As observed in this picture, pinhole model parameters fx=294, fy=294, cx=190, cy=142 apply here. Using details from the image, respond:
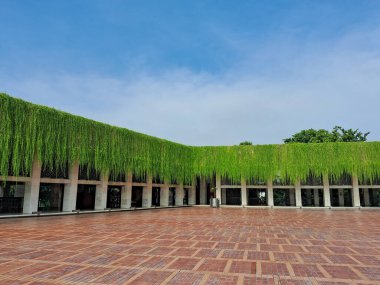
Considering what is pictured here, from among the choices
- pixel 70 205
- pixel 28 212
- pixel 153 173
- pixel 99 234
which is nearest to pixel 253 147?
pixel 153 173

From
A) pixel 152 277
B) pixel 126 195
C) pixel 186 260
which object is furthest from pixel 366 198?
pixel 152 277

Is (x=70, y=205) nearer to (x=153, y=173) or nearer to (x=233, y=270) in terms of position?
(x=153, y=173)

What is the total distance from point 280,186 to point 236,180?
4.20m

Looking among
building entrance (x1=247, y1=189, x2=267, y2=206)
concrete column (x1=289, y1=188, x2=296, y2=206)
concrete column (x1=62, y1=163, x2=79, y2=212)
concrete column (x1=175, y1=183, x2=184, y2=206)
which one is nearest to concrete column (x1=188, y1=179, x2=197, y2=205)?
concrete column (x1=175, y1=183, x2=184, y2=206)

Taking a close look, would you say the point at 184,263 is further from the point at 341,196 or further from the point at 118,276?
the point at 341,196

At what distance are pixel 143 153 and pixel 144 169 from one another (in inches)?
48.3

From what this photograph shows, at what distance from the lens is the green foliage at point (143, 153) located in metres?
14.0

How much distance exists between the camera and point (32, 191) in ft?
49.9

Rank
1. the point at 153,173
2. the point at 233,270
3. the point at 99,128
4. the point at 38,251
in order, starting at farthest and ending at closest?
the point at 153,173
the point at 99,128
the point at 38,251
the point at 233,270

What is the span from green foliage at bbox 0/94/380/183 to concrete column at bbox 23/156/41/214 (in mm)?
498

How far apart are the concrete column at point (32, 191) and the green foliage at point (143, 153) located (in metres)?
0.50

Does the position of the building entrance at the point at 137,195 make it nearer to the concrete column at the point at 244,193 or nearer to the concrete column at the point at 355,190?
the concrete column at the point at 244,193

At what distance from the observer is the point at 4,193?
19.3 meters

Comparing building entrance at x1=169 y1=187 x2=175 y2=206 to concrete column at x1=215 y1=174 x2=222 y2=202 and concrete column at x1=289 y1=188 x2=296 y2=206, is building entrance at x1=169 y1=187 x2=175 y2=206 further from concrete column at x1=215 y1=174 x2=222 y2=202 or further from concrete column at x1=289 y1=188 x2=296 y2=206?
concrete column at x1=289 y1=188 x2=296 y2=206
